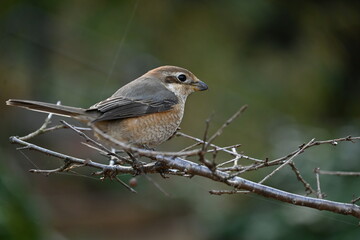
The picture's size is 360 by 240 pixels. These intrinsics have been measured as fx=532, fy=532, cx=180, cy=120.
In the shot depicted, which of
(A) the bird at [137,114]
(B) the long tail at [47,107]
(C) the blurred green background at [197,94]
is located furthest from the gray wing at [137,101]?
(C) the blurred green background at [197,94]

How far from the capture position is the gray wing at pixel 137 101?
3244mm

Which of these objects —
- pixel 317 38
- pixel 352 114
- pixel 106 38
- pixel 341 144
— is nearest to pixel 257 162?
pixel 341 144

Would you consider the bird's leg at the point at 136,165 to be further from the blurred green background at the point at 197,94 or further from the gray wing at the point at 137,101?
the blurred green background at the point at 197,94

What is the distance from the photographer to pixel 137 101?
3459 millimetres

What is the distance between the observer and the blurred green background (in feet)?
16.5

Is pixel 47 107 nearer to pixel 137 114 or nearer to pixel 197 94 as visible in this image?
pixel 137 114

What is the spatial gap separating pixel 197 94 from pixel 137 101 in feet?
14.0

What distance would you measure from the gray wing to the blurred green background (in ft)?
4.75

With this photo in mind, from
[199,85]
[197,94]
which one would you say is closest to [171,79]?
[199,85]

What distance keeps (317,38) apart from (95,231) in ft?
12.6

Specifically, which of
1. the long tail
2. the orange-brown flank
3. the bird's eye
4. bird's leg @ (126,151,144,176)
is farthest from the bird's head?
bird's leg @ (126,151,144,176)

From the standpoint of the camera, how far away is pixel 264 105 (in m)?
7.20

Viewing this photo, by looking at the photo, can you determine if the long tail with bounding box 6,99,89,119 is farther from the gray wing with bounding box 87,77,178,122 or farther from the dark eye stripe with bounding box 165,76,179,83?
the dark eye stripe with bounding box 165,76,179,83

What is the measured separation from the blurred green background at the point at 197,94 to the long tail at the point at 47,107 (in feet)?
5.21
